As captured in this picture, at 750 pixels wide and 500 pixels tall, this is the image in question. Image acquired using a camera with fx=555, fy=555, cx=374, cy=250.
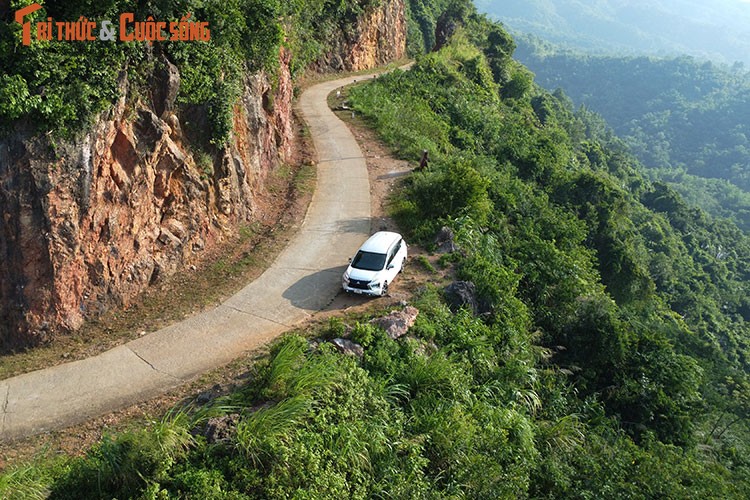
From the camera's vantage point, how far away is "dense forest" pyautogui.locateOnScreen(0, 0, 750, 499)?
29.2 feet

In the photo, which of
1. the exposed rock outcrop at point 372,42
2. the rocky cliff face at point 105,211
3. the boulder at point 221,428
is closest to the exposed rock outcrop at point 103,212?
the rocky cliff face at point 105,211

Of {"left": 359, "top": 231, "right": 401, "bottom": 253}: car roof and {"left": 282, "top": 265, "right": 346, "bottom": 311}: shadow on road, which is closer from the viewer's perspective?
{"left": 282, "top": 265, "right": 346, "bottom": 311}: shadow on road

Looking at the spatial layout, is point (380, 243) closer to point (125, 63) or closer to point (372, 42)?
point (125, 63)

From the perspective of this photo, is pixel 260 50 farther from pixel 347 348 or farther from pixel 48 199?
pixel 347 348

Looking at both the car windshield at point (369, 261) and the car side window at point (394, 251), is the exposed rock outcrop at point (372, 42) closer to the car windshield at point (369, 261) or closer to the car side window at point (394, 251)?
the car side window at point (394, 251)

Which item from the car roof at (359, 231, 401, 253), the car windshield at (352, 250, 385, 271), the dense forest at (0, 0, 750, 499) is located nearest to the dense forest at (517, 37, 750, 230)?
the dense forest at (0, 0, 750, 499)

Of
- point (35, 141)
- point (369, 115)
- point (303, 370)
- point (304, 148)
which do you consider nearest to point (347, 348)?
point (303, 370)

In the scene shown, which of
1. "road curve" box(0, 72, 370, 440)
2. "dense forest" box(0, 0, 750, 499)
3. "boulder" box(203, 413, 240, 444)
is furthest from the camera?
"road curve" box(0, 72, 370, 440)

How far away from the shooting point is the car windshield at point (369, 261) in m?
15.3

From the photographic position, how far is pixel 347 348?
478 inches

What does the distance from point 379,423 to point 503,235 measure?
1195 cm

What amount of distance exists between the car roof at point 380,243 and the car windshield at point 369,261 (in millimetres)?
146

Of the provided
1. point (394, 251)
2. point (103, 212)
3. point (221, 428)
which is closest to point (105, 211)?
point (103, 212)

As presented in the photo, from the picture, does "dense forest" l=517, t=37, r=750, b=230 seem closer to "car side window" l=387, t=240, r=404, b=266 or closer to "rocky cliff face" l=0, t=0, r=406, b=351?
"car side window" l=387, t=240, r=404, b=266
